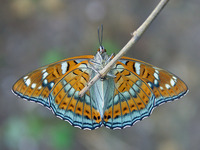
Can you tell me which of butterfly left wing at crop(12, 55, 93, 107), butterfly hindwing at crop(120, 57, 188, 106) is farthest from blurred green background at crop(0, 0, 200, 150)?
butterfly hindwing at crop(120, 57, 188, 106)

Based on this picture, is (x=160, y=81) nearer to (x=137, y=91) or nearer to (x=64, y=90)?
(x=137, y=91)

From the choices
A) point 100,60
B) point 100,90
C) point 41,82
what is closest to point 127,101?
point 100,90

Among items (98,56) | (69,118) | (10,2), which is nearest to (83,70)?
(98,56)

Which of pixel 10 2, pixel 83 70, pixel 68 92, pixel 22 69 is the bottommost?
pixel 22 69

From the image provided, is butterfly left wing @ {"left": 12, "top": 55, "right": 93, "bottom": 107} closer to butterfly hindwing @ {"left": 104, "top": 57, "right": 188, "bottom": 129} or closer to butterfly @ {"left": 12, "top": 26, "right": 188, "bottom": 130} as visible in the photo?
butterfly @ {"left": 12, "top": 26, "right": 188, "bottom": 130}

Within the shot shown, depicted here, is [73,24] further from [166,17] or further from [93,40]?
[166,17]
